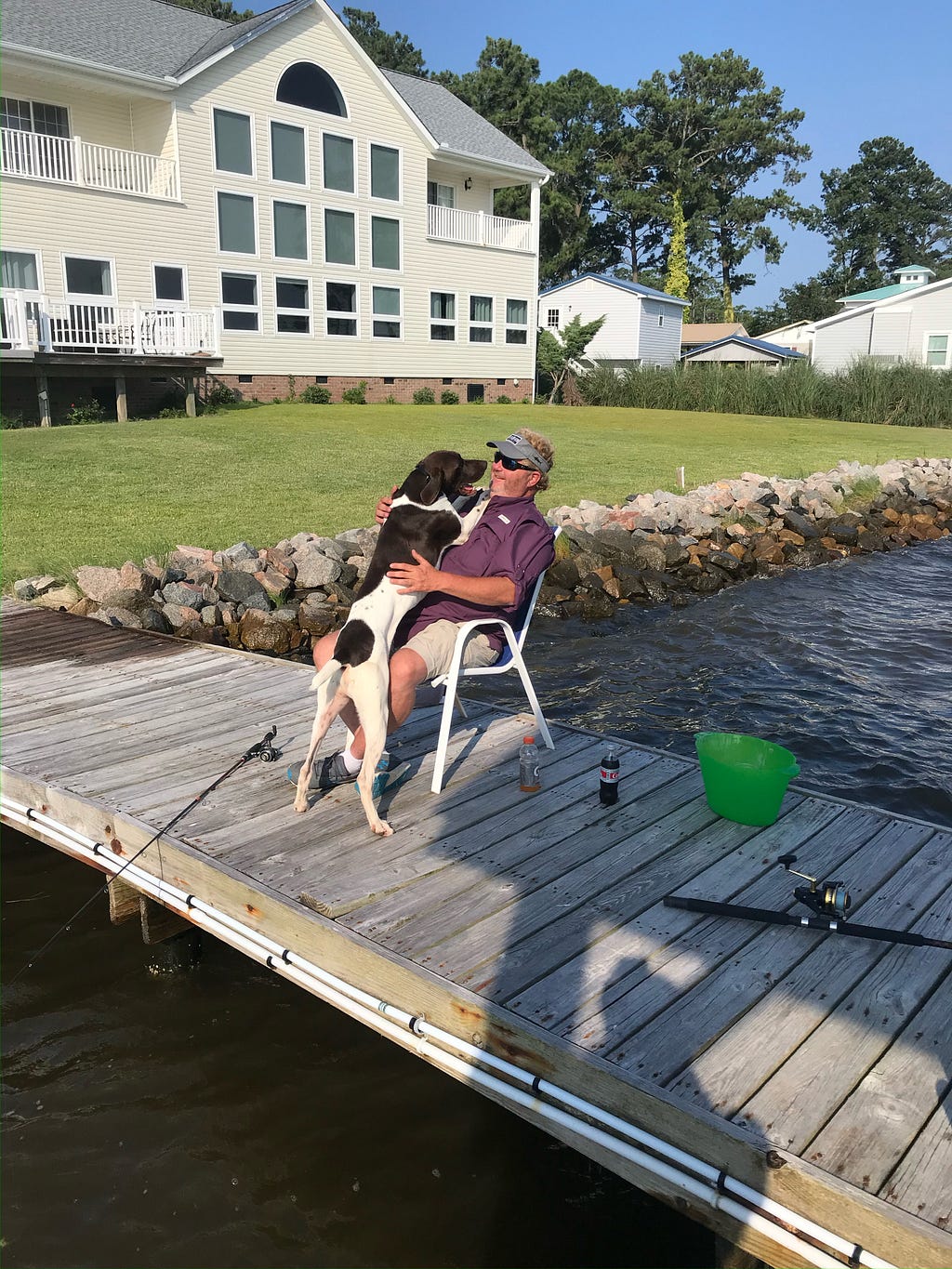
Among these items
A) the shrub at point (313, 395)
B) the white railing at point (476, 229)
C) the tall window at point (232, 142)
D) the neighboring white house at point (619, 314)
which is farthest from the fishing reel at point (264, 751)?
the neighboring white house at point (619, 314)

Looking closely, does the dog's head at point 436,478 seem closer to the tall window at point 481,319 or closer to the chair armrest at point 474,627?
the chair armrest at point 474,627

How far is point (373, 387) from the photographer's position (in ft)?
82.0

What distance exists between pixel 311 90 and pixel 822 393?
15.3m

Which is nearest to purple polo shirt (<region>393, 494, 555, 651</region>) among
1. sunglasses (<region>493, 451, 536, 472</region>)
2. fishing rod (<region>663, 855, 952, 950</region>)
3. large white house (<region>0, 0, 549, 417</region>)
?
sunglasses (<region>493, 451, 536, 472</region>)

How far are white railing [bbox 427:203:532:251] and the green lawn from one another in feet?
20.2

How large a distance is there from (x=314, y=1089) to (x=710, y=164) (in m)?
56.8

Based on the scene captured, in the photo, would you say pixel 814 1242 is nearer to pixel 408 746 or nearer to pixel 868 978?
pixel 868 978

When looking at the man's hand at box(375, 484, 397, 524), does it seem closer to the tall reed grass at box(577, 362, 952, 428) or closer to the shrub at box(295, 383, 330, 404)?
the shrub at box(295, 383, 330, 404)

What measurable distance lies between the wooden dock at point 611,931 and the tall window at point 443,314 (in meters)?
23.3

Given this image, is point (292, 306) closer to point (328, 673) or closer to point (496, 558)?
point (496, 558)

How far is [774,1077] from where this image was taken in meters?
2.28

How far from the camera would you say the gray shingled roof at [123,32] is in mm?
18766

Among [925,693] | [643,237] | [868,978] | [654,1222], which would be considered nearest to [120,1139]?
[654,1222]

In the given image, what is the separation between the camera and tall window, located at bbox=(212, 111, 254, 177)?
69.5ft
